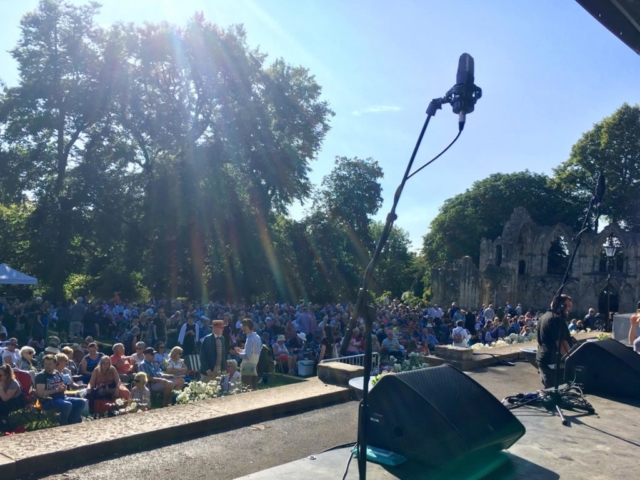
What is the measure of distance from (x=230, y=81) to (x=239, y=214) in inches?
290

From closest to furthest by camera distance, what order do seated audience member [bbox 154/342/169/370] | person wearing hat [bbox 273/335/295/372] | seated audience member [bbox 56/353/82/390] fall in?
seated audience member [bbox 56/353/82/390] → seated audience member [bbox 154/342/169/370] → person wearing hat [bbox 273/335/295/372]

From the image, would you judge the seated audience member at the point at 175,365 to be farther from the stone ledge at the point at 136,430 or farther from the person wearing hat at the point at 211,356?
the stone ledge at the point at 136,430

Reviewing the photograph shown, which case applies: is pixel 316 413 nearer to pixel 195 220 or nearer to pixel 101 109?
pixel 195 220

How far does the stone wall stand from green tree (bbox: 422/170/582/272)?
7359 millimetres

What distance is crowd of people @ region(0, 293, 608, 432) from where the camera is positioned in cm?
797

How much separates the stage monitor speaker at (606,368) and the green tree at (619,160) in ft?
153

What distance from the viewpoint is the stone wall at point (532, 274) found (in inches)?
1594

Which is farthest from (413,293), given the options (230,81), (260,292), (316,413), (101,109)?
(316,413)

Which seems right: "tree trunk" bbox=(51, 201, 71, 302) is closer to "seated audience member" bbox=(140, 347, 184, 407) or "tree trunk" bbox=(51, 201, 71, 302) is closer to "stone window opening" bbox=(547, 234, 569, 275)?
"seated audience member" bbox=(140, 347, 184, 407)

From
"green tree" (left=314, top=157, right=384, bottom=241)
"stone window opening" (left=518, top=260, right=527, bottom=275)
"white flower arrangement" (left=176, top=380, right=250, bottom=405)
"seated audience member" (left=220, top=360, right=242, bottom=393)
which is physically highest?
"green tree" (left=314, top=157, right=384, bottom=241)

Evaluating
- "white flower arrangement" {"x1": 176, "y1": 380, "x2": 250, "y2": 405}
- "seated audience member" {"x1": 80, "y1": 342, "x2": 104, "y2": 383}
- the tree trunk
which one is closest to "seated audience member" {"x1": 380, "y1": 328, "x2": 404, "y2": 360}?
"seated audience member" {"x1": 80, "y1": 342, "x2": 104, "y2": 383}

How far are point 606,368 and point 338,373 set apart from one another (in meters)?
3.28

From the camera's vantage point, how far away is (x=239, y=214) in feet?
98.6

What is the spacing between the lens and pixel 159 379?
29.9 ft
